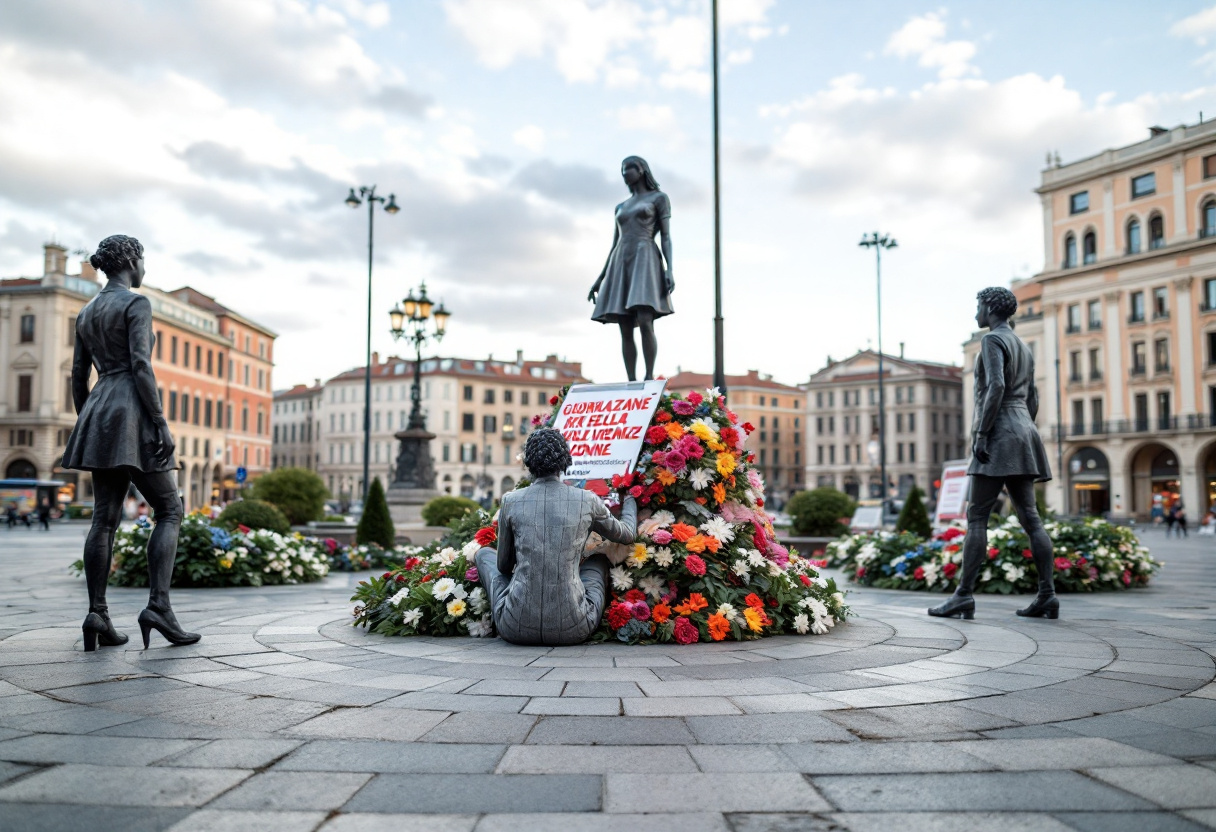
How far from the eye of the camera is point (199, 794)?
2.79 m

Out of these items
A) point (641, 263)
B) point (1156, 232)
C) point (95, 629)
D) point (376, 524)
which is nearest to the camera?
Answer: point (95, 629)

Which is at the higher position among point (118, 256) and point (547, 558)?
point (118, 256)

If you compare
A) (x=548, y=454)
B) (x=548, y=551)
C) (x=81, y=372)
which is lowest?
(x=548, y=551)

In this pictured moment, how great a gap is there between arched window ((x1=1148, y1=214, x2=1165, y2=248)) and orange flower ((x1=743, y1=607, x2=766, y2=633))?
54.6 meters

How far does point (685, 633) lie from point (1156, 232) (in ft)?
183

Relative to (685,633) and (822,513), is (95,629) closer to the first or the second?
(685,633)

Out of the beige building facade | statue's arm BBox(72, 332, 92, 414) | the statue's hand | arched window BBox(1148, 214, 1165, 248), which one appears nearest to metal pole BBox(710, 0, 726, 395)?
the statue's hand

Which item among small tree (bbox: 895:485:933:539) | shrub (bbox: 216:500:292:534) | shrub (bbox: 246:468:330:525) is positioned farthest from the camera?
shrub (bbox: 246:468:330:525)

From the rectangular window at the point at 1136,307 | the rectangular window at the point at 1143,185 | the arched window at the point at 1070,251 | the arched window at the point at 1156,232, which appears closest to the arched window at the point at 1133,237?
the arched window at the point at 1156,232

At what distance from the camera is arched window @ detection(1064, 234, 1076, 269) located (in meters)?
56.0

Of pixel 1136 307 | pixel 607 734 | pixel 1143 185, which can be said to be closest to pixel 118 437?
pixel 607 734

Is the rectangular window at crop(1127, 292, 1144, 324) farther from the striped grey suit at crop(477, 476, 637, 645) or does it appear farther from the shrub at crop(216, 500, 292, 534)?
the striped grey suit at crop(477, 476, 637, 645)

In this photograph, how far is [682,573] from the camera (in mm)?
6305

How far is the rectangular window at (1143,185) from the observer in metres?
51.5
